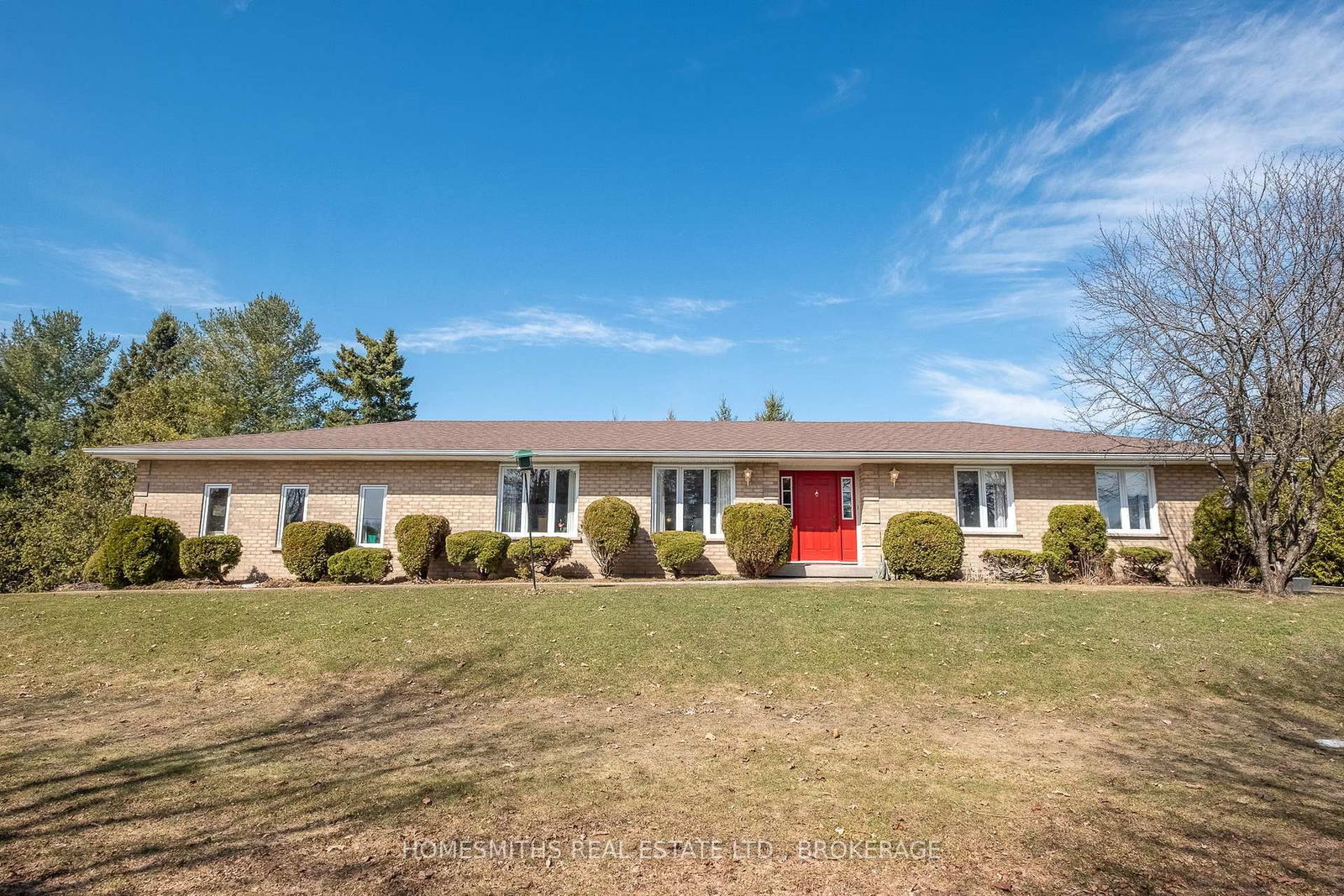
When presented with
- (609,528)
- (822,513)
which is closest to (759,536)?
(822,513)

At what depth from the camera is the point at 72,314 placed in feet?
126

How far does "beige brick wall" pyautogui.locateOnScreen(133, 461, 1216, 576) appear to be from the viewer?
15664 mm

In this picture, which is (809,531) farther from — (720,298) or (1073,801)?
(1073,801)

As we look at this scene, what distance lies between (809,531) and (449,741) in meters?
11.7

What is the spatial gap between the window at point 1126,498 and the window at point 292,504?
753 inches

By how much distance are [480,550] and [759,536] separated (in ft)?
20.1

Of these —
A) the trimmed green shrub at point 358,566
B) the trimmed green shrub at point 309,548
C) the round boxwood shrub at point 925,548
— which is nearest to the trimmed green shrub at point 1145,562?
the round boxwood shrub at point 925,548

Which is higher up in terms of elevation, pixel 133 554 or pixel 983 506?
pixel 983 506

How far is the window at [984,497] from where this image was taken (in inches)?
626

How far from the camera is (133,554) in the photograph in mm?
14555

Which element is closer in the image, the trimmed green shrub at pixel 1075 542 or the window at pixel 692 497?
the trimmed green shrub at pixel 1075 542

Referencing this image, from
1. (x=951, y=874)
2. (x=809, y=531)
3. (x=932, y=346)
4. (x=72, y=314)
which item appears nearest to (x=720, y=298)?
(x=932, y=346)

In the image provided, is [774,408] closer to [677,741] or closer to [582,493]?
[582,493]

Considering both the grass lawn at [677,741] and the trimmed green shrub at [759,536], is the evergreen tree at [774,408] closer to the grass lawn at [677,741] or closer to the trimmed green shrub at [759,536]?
the trimmed green shrub at [759,536]
